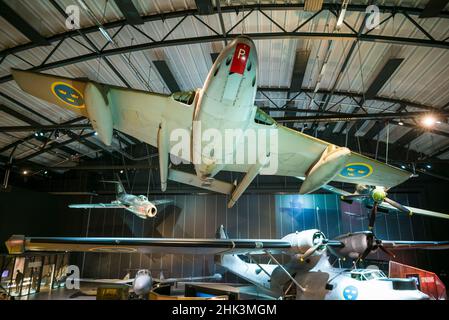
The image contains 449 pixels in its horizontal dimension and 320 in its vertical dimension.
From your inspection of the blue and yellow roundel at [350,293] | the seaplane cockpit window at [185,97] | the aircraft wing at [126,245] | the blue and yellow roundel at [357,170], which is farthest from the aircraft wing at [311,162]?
the blue and yellow roundel at [350,293]

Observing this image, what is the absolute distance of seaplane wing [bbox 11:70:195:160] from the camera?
486 cm

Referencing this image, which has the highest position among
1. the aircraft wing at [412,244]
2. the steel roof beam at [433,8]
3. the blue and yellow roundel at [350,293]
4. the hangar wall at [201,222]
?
the steel roof beam at [433,8]

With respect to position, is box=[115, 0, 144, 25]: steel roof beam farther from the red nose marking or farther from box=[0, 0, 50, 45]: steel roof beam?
the red nose marking

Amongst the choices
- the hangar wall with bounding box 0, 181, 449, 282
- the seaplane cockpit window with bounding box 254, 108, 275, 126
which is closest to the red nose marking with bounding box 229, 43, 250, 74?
the seaplane cockpit window with bounding box 254, 108, 275, 126

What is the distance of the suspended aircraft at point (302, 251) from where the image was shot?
6020 millimetres

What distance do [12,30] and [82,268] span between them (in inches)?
577

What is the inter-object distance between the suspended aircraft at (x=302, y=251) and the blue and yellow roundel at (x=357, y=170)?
1975mm

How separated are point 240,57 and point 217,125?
1.35m

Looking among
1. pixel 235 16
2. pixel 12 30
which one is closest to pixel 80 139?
pixel 12 30

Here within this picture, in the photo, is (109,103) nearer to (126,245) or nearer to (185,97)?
(185,97)

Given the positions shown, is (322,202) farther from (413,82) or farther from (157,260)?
(157,260)

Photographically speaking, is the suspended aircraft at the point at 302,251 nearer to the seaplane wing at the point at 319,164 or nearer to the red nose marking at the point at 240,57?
the seaplane wing at the point at 319,164
